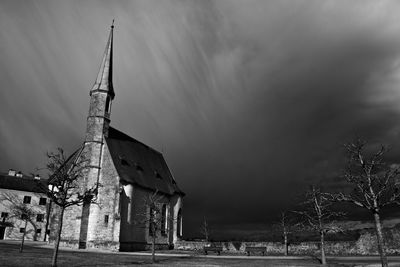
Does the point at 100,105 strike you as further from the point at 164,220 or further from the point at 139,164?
the point at 164,220

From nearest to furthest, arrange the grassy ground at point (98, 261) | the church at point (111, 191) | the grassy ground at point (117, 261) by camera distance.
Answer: the grassy ground at point (98, 261) → the grassy ground at point (117, 261) → the church at point (111, 191)

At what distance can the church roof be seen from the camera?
45.1m

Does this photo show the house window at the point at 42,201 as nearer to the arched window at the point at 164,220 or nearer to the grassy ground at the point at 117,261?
the arched window at the point at 164,220

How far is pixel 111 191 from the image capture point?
41906mm

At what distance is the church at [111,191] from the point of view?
4019 cm

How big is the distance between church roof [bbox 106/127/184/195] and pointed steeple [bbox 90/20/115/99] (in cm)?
595

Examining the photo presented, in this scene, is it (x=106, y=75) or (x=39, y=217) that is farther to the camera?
(x=39, y=217)

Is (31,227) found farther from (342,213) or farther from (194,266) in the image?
(342,213)

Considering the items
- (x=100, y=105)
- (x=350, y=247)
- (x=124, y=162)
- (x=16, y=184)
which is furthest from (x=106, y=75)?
(x=350, y=247)

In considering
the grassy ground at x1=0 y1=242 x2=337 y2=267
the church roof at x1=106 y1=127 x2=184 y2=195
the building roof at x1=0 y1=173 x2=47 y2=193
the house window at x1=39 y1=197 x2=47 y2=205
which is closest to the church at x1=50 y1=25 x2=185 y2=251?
the church roof at x1=106 y1=127 x2=184 y2=195

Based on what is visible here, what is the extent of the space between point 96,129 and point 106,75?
921cm

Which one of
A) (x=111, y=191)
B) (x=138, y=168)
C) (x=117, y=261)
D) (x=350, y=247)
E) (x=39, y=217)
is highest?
(x=138, y=168)

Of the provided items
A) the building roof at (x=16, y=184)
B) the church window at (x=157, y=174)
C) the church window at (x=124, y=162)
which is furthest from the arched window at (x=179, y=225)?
the building roof at (x=16, y=184)

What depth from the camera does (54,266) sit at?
16.4m
